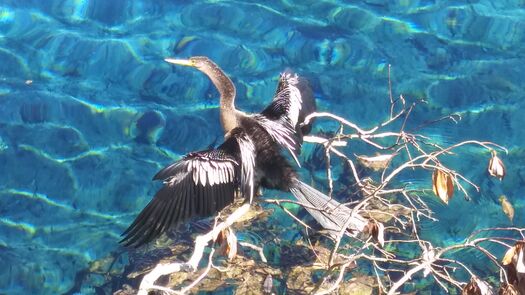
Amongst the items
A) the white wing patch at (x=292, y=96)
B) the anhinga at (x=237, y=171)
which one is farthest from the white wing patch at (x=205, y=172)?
the white wing patch at (x=292, y=96)

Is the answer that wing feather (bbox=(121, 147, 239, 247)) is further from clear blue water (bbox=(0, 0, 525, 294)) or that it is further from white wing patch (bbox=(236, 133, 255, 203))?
clear blue water (bbox=(0, 0, 525, 294))

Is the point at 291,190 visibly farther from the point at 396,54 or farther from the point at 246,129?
the point at 396,54

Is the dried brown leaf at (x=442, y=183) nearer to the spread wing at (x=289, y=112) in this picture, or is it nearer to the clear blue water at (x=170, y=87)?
the spread wing at (x=289, y=112)

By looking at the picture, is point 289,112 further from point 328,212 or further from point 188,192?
point 188,192

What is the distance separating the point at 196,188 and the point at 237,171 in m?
0.29

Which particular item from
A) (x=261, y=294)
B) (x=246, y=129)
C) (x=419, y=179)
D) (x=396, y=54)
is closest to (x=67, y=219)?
(x=261, y=294)

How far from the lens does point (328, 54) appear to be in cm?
799

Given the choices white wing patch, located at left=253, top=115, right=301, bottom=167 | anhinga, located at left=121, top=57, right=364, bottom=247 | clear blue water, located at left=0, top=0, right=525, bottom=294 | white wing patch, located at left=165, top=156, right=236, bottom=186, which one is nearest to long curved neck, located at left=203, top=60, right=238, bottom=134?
anhinga, located at left=121, top=57, right=364, bottom=247

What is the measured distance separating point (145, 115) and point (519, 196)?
314 centimetres

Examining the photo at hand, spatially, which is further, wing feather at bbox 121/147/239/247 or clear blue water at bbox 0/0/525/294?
clear blue water at bbox 0/0/525/294

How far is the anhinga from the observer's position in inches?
162

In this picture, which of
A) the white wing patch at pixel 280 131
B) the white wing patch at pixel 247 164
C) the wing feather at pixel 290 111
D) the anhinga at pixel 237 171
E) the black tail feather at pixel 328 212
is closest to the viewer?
the anhinga at pixel 237 171

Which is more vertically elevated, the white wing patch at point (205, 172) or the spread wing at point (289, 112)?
the white wing patch at point (205, 172)

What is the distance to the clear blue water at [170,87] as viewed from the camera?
6477 millimetres
